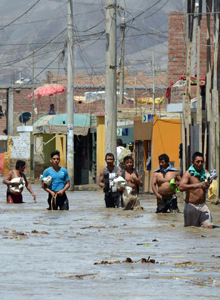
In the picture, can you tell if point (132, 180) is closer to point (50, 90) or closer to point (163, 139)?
point (163, 139)

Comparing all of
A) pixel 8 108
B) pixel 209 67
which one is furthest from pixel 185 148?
pixel 8 108

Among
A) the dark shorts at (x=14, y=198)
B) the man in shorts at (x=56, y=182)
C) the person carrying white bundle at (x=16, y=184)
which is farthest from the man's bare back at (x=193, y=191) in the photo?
the dark shorts at (x=14, y=198)

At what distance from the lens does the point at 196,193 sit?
1377 centimetres

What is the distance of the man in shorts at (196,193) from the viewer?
1374 centimetres

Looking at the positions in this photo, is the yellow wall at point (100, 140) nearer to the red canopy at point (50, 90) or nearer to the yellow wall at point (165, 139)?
the yellow wall at point (165, 139)

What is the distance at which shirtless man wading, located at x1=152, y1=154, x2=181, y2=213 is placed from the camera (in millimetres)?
17281

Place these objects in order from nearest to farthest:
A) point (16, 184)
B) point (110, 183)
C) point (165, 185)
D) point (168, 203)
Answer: point (165, 185) < point (168, 203) < point (110, 183) < point (16, 184)

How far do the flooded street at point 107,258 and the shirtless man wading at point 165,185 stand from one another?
33 cm

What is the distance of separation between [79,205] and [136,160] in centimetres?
1027

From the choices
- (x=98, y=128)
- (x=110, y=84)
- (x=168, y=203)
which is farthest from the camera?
(x=98, y=128)

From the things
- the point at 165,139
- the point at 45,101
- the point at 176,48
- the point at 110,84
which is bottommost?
the point at 165,139

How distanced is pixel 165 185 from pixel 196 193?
11.6 ft

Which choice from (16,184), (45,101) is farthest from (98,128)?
(45,101)

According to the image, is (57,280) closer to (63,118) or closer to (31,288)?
(31,288)
